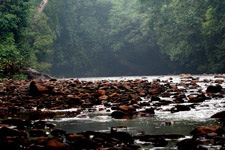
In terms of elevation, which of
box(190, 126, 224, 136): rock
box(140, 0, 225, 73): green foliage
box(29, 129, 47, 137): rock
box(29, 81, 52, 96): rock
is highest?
box(140, 0, 225, 73): green foliage

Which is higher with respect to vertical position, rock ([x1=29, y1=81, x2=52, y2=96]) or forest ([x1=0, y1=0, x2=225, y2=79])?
forest ([x1=0, y1=0, x2=225, y2=79])

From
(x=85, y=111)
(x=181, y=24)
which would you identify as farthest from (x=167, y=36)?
(x=85, y=111)

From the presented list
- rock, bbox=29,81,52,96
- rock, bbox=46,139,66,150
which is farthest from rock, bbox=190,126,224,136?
rock, bbox=29,81,52,96

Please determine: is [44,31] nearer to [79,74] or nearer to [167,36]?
[167,36]

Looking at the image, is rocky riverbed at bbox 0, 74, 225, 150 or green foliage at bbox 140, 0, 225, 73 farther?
green foliage at bbox 140, 0, 225, 73

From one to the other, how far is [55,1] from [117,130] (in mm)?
34694

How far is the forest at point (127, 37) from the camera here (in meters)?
27.0

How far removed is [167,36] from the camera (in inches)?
1304

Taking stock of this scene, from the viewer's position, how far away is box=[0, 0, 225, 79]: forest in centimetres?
2702

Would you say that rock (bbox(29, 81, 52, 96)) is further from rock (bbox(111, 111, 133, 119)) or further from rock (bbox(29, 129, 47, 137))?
rock (bbox(29, 129, 47, 137))

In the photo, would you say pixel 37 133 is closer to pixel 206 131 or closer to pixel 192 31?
pixel 206 131

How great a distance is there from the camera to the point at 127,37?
137 feet

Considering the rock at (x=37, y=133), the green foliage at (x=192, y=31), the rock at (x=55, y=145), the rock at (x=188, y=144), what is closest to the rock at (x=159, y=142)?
the rock at (x=188, y=144)

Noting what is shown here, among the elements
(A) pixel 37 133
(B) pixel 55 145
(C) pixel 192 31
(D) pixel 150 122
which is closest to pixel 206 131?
(D) pixel 150 122
